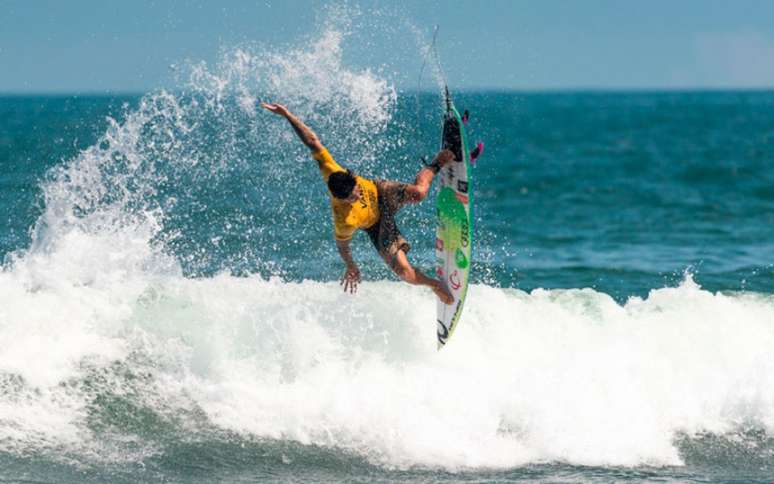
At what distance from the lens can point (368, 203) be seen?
8367 mm

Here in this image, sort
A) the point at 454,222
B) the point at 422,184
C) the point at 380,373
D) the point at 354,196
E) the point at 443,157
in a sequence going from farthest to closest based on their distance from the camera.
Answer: the point at 454,222
the point at 380,373
the point at 443,157
the point at 422,184
the point at 354,196

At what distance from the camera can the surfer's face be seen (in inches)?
320

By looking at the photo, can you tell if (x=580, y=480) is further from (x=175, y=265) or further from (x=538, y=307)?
(x=175, y=265)

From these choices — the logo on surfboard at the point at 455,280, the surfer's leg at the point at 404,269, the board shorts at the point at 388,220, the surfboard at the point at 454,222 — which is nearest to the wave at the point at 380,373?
the surfboard at the point at 454,222

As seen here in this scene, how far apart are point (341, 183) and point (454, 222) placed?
4.71 feet

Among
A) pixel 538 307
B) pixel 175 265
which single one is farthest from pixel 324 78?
pixel 538 307

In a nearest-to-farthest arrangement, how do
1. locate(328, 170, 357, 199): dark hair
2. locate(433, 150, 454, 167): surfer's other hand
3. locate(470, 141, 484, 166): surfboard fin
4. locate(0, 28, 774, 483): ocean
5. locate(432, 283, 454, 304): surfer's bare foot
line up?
locate(0, 28, 774, 483): ocean → locate(328, 170, 357, 199): dark hair → locate(470, 141, 484, 166): surfboard fin → locate(433, 150, 454, 167): surfer's other hand → locate(432, 283, 454, 304): surfer's bare foot

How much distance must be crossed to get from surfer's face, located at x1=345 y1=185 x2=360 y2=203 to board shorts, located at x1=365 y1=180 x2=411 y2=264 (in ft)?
0.97

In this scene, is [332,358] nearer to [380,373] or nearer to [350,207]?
[380,373]

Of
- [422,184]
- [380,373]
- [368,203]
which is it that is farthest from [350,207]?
[380,373]

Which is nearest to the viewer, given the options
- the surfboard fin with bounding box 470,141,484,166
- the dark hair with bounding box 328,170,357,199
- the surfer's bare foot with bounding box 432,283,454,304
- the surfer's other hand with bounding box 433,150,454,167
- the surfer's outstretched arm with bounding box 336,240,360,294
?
the dark hair with bounding box 328,170,357,199

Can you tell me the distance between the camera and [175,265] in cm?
1045

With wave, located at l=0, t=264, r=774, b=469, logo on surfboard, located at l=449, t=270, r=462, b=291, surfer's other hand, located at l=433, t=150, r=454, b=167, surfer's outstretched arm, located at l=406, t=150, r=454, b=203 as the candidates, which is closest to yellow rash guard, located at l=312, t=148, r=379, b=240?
surfer's outstretched arm, located at l=406, t=150, r=454, b=203

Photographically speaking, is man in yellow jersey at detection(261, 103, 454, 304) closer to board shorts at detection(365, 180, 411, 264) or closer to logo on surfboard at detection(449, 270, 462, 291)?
board shorts at detection(365, 180, 411, 264)
